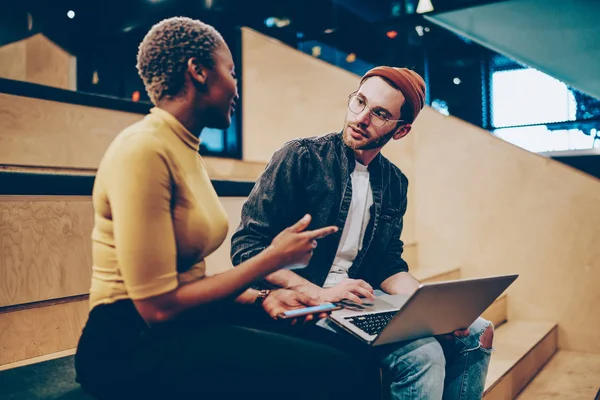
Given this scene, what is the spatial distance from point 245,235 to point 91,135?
1.10 metres

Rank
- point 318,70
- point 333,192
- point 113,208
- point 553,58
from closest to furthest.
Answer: point 113,208
point 333,192
point 318,70
point 553,58

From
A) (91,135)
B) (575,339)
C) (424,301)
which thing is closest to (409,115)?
(424,301)

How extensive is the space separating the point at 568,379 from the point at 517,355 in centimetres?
35

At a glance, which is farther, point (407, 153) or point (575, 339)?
point (407, 153)

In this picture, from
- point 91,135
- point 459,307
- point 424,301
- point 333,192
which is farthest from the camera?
point 91,135

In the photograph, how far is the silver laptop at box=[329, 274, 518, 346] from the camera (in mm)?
990

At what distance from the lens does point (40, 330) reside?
1.59m

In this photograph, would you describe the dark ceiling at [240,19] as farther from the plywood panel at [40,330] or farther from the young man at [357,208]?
the plywood panel at [40,330]

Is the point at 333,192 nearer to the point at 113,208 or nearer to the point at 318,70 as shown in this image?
the point at 113,208

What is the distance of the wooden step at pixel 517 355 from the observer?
2.11 metres

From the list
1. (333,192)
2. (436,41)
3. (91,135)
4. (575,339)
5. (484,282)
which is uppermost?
(436,41)

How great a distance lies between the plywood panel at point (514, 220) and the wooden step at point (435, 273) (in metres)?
0.17

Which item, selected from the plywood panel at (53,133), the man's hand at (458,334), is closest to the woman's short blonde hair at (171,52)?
the man's hand at (458,334)

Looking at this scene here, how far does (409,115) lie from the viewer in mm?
1614
